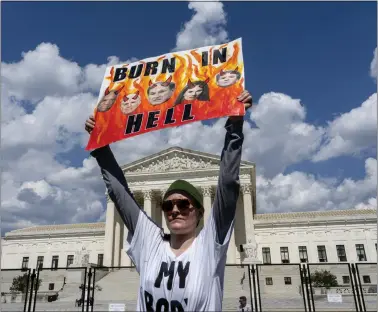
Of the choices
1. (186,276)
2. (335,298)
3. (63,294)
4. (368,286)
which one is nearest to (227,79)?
(186,276)

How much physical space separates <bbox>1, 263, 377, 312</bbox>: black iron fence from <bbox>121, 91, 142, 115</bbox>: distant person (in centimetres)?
964

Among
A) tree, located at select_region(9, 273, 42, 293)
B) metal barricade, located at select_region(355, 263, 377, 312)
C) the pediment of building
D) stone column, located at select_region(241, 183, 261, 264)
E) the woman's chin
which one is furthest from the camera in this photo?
the pediment of building

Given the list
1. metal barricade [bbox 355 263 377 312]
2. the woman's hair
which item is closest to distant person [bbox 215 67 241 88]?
the woman's hair

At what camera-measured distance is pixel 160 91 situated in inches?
139

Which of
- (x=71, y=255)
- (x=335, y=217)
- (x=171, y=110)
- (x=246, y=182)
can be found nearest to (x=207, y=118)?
(x=171, y=110)

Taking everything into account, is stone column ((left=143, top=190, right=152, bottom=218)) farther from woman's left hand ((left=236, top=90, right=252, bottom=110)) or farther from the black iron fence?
woman's left hand ((left=236, top=90, right=252, bottom=110))

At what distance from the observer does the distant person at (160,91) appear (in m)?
3.47

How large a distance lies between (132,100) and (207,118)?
93cm

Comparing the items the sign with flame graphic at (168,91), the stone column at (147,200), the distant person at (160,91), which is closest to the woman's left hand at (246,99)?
the sign with flame graphic at (168,91)

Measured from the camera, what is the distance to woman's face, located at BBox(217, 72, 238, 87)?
3221 millimetres

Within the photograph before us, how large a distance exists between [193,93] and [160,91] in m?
0.41

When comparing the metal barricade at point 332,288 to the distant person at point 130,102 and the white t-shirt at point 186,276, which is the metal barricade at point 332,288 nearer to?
the white t-shirt at point 186,276

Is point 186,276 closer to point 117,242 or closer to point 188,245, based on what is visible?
point 188,245

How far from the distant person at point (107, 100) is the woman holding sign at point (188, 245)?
102cm
